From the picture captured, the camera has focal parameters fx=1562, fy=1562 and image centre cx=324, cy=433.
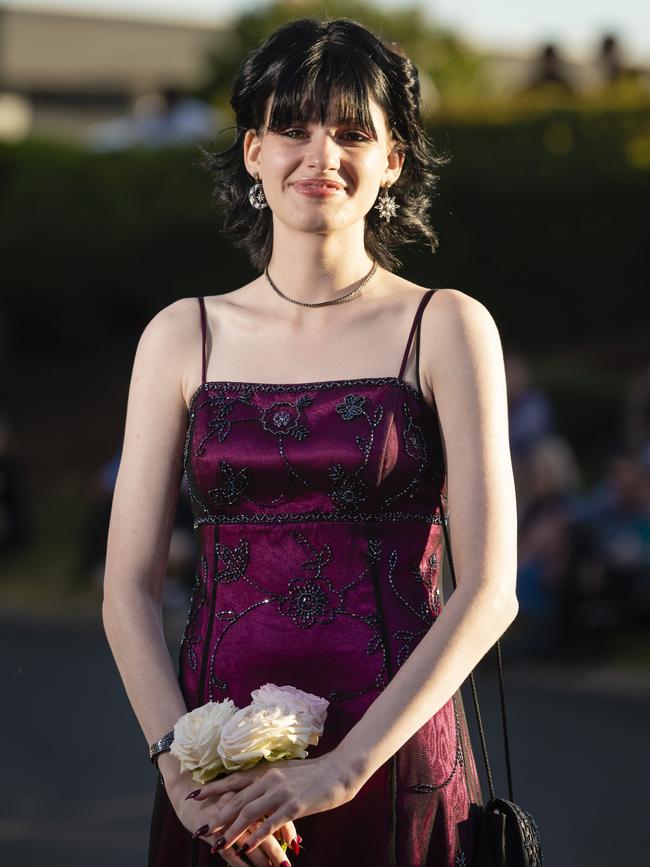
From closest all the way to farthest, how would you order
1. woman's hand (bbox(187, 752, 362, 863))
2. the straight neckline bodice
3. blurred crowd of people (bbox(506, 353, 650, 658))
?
woman's hand (bbox(187, 752, 362, 863))
the straight neckline bodice
blurred crowd of people (bbox(506, 353, 650, 658))

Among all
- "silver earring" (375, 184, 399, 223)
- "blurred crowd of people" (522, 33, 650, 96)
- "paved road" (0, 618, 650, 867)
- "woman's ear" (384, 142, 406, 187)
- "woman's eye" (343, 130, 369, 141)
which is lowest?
"paved road" (0, 618, 650, 867)

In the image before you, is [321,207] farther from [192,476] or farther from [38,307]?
[38,307]

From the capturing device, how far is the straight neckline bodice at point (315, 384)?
3027 millimetres

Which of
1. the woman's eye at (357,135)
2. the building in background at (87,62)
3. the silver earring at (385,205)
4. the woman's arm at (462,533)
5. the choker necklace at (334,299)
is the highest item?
the building in background at (87,62)

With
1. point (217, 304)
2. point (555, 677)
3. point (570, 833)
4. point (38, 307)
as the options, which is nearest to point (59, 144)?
point (38, 307)

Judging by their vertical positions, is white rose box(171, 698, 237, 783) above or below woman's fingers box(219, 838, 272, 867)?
above

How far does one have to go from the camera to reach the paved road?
6594 millimetres

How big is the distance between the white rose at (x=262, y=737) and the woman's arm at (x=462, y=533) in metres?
0.08

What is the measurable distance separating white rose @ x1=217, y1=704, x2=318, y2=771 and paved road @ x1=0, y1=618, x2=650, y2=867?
3648mm

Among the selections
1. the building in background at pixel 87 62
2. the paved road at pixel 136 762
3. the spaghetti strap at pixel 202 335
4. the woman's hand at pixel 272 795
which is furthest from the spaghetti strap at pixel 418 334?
the building in background at pixel 87 62

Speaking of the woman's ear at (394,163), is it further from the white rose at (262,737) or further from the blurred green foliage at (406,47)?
the blurred green foliage at (406,47)

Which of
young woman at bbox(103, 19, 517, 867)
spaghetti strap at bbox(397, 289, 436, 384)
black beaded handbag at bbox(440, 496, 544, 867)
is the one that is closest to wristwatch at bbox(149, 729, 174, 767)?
young woman at bbox(103, 19, 517, 867)

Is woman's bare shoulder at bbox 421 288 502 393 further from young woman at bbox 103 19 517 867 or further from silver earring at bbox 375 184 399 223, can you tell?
silver earring at bbox 375 184 399 223

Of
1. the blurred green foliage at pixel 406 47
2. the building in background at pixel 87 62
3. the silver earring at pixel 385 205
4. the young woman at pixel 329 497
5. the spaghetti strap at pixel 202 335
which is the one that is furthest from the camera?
the building in background at pixel 87 62
